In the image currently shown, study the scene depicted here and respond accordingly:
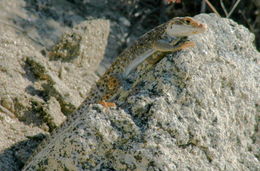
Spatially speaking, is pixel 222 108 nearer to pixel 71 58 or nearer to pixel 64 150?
pixel 64 150

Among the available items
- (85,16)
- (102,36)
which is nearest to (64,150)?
(102,36)

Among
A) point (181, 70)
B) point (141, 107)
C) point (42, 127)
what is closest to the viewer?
point (141, 107)

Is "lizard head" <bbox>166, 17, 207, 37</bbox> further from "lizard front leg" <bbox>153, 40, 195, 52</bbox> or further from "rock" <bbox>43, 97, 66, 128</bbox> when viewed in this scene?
"rock" <bbox>43, 97, 66, 128</bbox>

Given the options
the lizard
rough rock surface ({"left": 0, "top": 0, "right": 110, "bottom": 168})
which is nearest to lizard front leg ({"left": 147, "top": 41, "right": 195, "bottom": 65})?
the lizard

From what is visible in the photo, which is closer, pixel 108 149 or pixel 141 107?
pixel 108 149

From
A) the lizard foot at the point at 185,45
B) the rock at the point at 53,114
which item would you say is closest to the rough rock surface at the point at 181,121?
the lizard foot at the point at 185,45

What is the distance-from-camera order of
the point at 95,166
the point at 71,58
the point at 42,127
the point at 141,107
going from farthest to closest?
1. the point at 71,58
2. the point at 42,127
3. the point at 141,107
4. the point at 95,166

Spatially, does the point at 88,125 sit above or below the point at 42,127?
above
